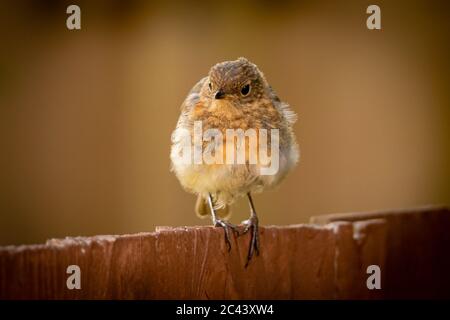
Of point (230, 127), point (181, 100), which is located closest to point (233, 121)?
point (230, 127)

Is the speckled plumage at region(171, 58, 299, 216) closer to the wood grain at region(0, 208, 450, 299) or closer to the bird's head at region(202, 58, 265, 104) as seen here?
the bird's head at region(202, 58, 265, 104)

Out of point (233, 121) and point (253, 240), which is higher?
point (233, 121)

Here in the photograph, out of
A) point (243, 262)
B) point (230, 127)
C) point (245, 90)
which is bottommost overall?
point (243, 262)

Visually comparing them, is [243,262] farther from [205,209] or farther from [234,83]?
[205,209]

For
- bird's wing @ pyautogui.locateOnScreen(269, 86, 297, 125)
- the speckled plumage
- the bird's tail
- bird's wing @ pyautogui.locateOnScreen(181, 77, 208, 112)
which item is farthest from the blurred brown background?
the speckled plumage

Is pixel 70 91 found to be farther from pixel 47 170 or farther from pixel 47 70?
pixel 47 170

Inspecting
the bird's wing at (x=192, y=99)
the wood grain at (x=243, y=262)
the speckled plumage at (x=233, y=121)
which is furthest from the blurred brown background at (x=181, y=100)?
the wood grain at (x=243, y=262)

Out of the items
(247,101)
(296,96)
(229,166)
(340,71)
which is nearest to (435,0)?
(340,71)

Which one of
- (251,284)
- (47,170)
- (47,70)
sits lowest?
(251,284)
